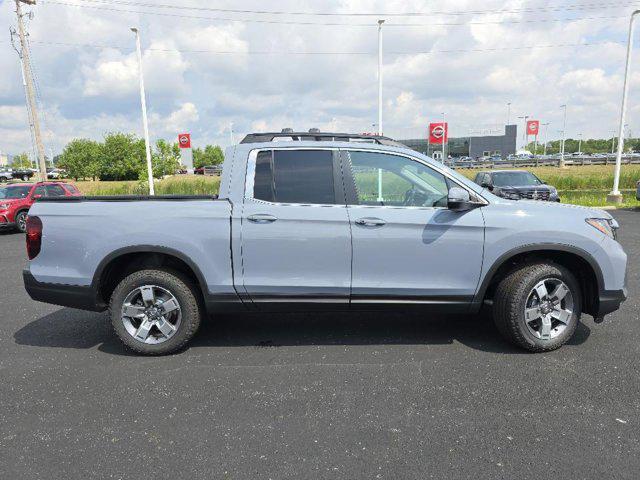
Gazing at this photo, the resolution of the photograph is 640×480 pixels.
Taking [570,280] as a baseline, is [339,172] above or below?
above

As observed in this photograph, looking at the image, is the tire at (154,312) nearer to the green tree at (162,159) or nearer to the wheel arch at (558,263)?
the wheel arch at (558,263)

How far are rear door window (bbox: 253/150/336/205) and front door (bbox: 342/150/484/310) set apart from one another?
7.2 inches

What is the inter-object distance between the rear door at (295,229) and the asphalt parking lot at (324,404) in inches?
25.9

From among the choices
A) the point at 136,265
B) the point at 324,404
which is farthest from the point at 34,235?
the point at 324,404

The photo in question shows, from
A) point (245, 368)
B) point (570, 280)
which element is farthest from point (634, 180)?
point (245, 368)

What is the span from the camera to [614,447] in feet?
8.84

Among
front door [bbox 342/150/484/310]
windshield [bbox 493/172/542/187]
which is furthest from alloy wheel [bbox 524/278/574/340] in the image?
windshield [bbox 493/172/542/187]

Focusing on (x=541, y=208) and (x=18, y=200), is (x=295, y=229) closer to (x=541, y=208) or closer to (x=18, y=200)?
(x=541, y=208)

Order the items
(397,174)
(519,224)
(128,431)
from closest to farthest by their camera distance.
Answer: (128,431) < (519,224) < (397,174)

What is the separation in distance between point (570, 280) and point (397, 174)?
5.83 feet

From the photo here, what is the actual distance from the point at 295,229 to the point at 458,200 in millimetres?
1366

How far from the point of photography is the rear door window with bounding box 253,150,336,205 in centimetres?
392

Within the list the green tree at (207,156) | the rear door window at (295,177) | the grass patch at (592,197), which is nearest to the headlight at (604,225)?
the rear door window at (295,177)

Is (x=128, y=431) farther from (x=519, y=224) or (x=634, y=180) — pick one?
(x=634, y=180)
